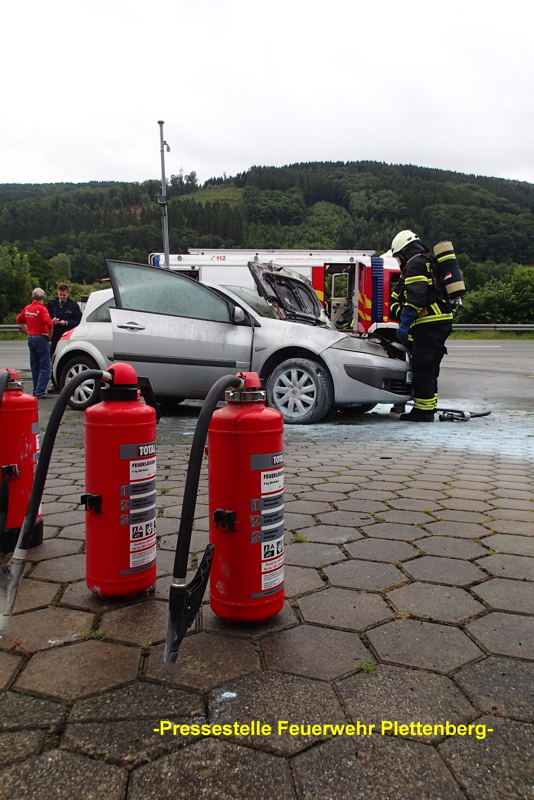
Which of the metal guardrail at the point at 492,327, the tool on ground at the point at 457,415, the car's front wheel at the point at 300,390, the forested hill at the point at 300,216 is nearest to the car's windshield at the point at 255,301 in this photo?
the car's front wheel at the point at 300,390

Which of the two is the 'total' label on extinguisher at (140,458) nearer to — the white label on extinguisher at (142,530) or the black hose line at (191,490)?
the white label on extinguisher at (142,530)

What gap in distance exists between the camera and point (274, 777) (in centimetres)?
141

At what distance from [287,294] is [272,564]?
236 inches

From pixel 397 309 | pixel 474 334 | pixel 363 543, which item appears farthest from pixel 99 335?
pixel 474 334

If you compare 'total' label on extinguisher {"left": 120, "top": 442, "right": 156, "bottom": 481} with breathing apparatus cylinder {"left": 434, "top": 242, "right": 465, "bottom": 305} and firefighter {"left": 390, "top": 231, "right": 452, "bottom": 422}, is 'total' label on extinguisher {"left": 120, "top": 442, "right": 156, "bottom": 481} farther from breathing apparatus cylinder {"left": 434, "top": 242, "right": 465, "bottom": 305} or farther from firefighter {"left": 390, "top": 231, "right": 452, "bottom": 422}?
breathing apparatus cylinder {"left": 434, "top": 242, "right": 465, "bottom": 305}

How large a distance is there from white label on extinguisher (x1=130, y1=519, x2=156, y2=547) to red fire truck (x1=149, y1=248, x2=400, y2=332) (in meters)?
13.5

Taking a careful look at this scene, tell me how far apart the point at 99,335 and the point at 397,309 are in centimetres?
353

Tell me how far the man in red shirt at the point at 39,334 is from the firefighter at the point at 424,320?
530 centimetres

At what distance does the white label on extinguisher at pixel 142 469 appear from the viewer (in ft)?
7.52

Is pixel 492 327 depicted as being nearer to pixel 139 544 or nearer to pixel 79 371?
pixel 79 371

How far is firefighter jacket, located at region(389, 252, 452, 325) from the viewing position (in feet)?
21.7

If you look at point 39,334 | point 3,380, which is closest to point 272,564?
point 3,380

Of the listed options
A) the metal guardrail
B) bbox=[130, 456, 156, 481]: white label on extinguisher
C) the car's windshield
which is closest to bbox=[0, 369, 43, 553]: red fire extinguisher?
bbox=[130, 456, 156, 481]: white label on extinguisher

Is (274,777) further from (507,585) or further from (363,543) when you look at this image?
(363,543)
